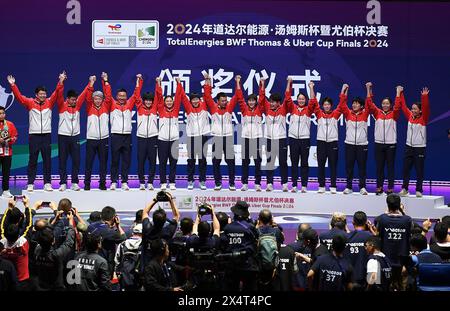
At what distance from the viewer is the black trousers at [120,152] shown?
13609 mm

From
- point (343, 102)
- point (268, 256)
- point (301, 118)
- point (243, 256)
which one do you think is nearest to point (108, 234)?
point (243, 256)

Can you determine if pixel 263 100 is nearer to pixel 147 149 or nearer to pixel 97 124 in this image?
pixel 147 149

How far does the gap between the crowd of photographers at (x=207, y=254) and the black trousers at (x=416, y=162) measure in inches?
210

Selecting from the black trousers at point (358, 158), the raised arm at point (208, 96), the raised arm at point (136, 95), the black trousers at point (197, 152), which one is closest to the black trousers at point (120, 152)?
the raised arm at point (136, 95)

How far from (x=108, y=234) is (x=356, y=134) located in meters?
6.82

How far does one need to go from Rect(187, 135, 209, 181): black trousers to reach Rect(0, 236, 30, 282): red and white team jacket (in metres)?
6.81

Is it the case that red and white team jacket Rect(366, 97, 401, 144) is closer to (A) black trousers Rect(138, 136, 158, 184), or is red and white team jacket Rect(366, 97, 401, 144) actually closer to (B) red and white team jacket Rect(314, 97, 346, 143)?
(B) red and white team jacket Rect(314, 97, 346, 143)

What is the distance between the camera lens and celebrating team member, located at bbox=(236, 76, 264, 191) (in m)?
13.7

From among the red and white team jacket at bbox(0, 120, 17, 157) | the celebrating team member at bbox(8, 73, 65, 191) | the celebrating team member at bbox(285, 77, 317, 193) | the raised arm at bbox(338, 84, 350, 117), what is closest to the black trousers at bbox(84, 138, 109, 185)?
the celebrating team member at bbox(8, 73, 65, 191)

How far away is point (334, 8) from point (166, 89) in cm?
380

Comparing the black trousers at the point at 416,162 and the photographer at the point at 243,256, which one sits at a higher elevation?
the black trousers at the point at 416,162

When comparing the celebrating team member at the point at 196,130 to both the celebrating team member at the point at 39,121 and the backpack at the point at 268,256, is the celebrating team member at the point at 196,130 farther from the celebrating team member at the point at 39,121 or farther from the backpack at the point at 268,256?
the backpack at the point at 268,256
